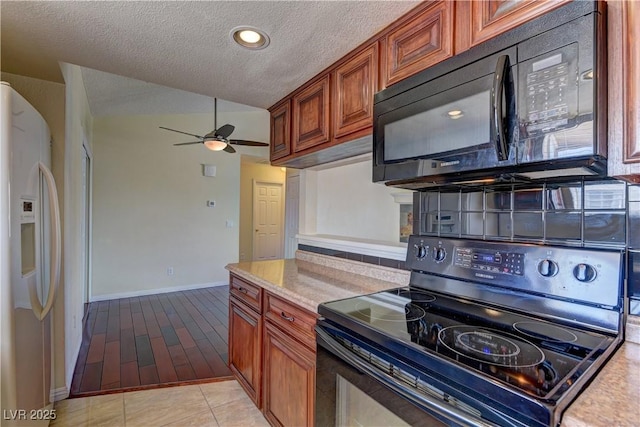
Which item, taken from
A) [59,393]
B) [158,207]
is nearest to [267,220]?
[158,207]

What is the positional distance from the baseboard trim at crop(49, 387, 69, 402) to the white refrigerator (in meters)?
0.28

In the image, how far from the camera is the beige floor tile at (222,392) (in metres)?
2.10

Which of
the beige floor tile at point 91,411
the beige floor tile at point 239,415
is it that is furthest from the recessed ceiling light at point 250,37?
the beige floor tile at point 91,411

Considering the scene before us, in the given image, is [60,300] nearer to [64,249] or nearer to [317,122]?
[64,249]

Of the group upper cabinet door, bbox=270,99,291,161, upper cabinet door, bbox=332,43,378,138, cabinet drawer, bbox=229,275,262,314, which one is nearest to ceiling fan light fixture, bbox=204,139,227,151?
upper cabinet door, bbox=270,99,291,161

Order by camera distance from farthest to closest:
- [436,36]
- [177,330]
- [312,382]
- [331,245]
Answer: [177,330] → [331,245] → [312,382] → [436,36]

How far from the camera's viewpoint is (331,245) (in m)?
2.31

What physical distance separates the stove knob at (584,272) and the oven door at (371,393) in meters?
0.61

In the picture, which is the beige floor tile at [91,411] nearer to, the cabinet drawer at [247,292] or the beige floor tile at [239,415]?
the beige floor tile at [239,415]

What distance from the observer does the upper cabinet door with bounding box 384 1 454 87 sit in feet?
3.94

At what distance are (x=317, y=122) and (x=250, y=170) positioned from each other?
539 cm

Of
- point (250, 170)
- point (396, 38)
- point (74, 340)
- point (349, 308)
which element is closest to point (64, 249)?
point (74, 340)

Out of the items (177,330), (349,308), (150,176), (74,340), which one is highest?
(150,176)

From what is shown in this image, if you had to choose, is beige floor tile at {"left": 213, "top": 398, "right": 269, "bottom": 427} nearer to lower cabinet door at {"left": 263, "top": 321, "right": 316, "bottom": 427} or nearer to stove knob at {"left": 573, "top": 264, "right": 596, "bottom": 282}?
lower cabinet door at {"left": 263, "top": 321, "right": 316, "bottom": 427}
